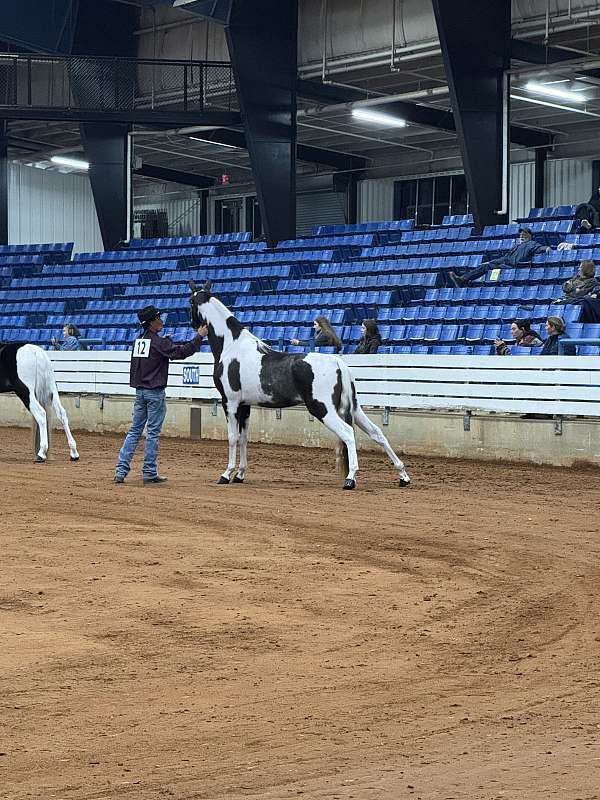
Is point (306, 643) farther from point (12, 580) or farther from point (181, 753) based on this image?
point (12, 580)

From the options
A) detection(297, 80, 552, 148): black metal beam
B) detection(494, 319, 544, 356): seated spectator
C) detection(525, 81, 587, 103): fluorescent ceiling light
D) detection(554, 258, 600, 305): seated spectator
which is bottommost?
detection(494, 319, 544, 356): seated spectator

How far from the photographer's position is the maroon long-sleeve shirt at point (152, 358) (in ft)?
51.9

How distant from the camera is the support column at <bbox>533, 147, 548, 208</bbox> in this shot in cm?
4072

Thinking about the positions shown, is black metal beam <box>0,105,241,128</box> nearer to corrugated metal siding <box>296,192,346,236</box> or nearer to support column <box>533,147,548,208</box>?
support column <box>533,147,548,208</box>

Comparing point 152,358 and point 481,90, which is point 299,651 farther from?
point 481,90

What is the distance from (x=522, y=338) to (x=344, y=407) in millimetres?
5216

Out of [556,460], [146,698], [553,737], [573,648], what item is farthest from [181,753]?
[556,460]

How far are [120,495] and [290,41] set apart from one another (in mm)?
22382

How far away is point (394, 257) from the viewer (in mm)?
31312

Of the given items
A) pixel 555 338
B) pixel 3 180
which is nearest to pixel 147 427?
pixel 555 338

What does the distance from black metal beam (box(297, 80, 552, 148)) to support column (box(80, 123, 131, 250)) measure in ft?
21.2

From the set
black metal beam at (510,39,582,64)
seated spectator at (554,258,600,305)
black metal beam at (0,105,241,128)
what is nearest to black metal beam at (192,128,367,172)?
black metal beam at (0,105,241,128)

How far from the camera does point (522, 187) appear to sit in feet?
137

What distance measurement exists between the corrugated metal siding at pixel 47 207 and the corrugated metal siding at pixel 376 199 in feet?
36.6
